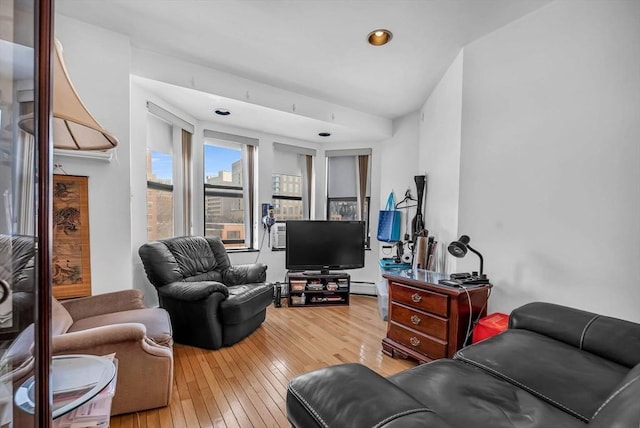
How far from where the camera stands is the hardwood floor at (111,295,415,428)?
65.4 inches

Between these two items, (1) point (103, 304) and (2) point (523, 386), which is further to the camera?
(1) point (103, 304)

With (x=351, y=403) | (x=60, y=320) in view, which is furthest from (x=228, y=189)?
(x=351, y=403)

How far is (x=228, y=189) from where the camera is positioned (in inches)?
155

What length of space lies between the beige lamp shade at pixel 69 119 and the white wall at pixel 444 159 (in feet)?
8.64

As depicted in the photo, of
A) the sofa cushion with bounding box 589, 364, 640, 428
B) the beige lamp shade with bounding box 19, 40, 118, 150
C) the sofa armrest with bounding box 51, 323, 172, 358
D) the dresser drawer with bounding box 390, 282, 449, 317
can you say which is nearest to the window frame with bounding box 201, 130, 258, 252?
the sofa armrest with bounding box 51, 323, 172, 358

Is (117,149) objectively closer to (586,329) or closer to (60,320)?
(60,320)

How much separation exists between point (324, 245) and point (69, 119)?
3026 mm

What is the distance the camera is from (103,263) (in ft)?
7.28

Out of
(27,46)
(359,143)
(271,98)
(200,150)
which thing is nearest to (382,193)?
(359,143)

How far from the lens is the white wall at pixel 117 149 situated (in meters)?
2.09

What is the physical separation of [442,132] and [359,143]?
5.75ft

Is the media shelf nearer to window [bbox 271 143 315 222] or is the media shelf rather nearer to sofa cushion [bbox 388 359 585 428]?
window [bbox 271 143 315 222]

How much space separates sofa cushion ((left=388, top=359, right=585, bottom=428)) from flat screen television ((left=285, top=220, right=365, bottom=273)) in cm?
250

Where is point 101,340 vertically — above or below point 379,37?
below
